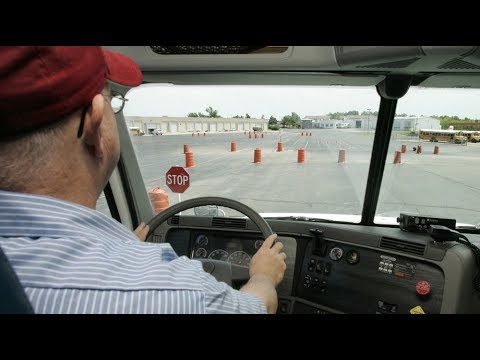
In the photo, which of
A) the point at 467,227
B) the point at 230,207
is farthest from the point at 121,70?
the point at 467,227

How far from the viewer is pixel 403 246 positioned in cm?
220

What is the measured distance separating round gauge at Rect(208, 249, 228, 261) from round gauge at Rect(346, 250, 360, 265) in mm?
887

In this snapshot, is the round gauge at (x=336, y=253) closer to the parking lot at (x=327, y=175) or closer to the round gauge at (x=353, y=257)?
the round gauge at (x=353, y=257)

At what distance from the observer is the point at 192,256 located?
2.64m

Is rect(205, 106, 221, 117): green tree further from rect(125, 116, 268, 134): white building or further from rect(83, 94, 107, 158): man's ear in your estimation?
rect(83, 94, 107, 158): man's ear

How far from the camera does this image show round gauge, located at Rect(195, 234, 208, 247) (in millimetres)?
2650

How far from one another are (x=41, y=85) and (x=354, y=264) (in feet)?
7.28

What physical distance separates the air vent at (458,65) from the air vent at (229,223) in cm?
168

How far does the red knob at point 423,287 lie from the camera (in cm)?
205

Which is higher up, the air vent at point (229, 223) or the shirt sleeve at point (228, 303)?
the shirt sleeve at point (228, 303)

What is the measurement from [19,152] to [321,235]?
2.15 metres

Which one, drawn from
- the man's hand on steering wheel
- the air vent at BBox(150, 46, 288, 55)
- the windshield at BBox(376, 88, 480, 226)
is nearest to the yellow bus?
the windshield at BBox(376, 88, 480, 226)

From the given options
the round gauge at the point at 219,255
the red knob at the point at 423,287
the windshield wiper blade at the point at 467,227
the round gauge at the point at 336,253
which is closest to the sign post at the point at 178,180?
the round gauge at the point at 219,255

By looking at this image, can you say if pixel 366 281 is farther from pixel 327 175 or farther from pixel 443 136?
pixel 327 175
